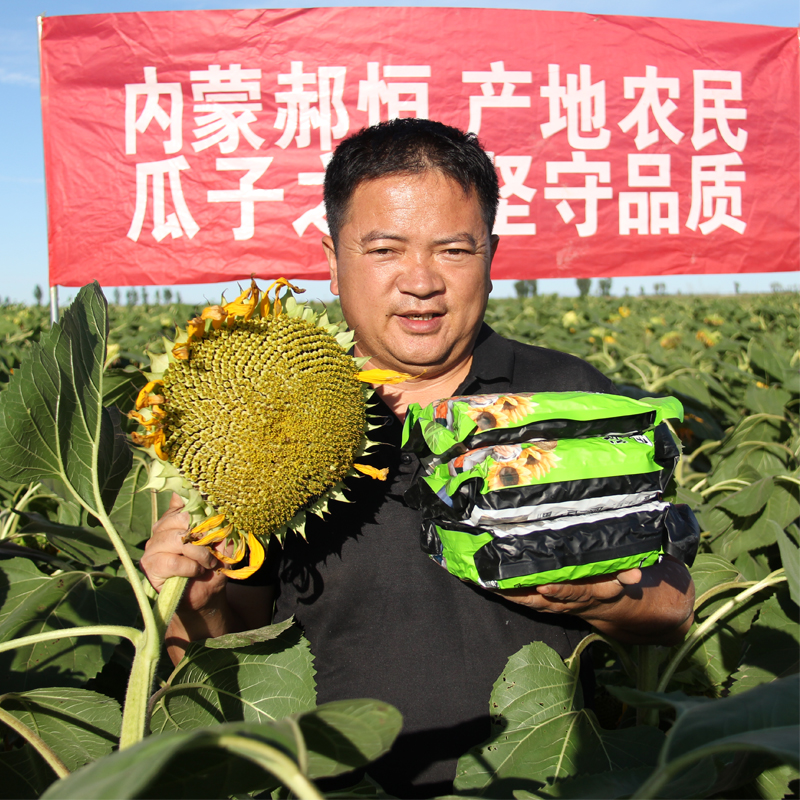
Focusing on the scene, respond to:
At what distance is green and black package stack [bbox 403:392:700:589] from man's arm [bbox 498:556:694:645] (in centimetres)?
8

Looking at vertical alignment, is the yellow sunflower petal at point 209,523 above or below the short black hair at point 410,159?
below

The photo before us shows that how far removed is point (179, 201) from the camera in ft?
10.4

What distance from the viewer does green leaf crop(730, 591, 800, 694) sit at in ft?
5.61

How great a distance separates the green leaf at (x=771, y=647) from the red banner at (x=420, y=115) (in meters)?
2.12

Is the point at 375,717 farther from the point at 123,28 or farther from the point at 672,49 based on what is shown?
the point at 672,49

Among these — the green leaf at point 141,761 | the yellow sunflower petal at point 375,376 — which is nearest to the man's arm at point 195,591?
the yellow sunflower petal at point 375,376

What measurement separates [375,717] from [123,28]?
11.3 ft

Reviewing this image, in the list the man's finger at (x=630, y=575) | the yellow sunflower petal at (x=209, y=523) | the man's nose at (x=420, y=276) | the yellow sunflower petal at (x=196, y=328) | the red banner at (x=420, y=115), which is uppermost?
the red banner at (x=420, y=115)

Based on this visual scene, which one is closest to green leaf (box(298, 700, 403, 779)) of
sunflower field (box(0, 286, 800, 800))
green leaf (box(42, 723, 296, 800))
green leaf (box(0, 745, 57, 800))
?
sunflower field (box(0, 286, 800, 800))

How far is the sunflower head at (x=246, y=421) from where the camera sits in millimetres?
1020

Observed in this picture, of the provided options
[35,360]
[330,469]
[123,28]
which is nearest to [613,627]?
[330,469]

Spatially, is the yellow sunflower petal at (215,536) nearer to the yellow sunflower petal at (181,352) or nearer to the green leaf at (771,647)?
the yellow sunflower petal at (181,352)

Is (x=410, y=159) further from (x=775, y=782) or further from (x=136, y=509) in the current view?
(x=775, y=782)

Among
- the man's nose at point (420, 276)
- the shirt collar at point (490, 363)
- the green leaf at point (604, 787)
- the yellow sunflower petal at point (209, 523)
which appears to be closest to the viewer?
the green leaf at point (604, 787)
